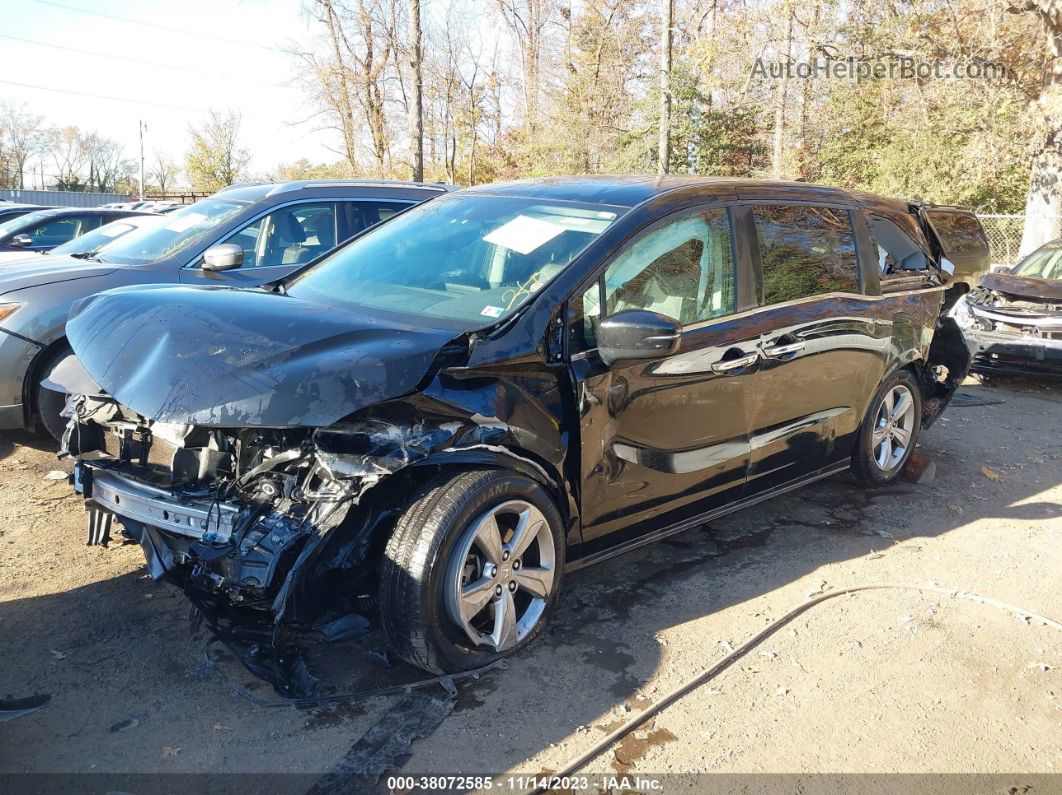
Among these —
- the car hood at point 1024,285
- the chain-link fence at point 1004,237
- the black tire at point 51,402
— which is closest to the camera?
the black tire at point 51,402

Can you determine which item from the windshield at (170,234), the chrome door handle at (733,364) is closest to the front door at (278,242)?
the windshield at (170,234)

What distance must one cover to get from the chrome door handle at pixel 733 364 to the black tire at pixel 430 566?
1.29 metres

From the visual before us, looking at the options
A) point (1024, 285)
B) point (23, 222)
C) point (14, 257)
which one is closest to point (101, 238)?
point (14, 257)

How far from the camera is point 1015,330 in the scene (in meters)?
9.23

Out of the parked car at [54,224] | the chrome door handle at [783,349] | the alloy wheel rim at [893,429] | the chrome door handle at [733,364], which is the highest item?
the parked car at [54,224]

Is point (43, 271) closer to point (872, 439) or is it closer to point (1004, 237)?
point (872, 439)

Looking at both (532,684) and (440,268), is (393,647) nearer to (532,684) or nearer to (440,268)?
(532,684)

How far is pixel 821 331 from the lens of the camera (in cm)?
463

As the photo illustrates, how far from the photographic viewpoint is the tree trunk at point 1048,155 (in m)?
15.1

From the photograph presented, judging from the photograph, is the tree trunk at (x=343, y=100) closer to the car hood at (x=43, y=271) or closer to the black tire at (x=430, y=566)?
the car hood at (x=43, y=271)

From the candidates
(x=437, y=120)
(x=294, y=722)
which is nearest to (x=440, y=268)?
(x=294, y=722)

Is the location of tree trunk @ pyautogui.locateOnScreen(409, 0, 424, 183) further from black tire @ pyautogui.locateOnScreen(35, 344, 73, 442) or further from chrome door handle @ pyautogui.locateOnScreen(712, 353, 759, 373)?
chrome door handle @ pyautogui.locateOnScreen(712, 353, 759, 373)

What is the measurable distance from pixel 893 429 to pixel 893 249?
115cm

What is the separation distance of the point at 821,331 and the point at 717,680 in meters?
2.09
